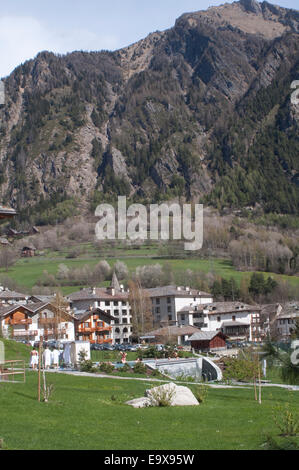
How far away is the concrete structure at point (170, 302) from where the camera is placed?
10500cm

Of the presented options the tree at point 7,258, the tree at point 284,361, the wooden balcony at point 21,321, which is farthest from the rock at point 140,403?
the tree at point 7,258

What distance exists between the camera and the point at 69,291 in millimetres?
125750

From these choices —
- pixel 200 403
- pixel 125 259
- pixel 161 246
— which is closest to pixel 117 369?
pixel 200 403

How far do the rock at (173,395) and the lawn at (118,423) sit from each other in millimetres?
633

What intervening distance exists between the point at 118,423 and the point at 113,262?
452 ft

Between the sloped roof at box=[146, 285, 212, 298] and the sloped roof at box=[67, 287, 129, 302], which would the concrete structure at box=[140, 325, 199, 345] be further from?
the sloped roof at box=[146, 285, 212, 298]

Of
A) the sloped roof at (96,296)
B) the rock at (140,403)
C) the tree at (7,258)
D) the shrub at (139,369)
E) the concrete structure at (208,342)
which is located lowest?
the concrete structure at (208,342)

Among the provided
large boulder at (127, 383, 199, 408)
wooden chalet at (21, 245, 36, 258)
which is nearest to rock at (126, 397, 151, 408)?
large boulder at (127, 383, 199, 408)

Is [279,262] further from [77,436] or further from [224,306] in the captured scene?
[77,436]

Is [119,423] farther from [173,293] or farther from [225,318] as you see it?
[173,293]

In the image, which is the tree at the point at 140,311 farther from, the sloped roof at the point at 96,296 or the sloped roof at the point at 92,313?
the sloped roof at the point at 96,296

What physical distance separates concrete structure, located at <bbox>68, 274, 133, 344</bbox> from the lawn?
7586 centimetres
